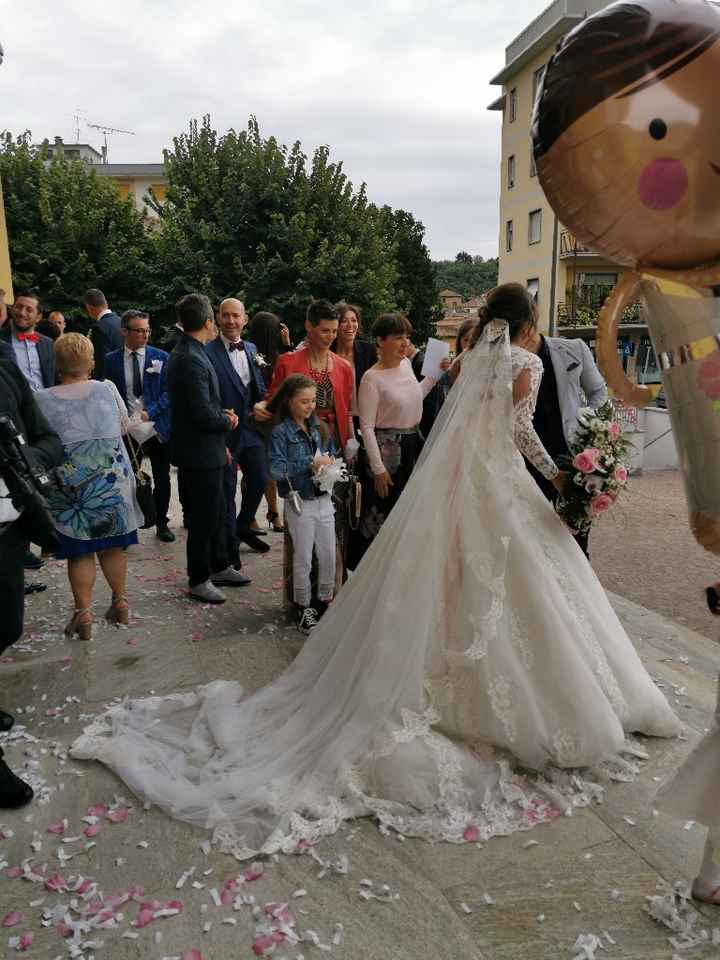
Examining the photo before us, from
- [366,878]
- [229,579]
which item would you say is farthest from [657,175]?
[229,579]

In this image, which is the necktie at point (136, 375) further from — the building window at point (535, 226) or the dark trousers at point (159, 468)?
the building window at point (535, 226)

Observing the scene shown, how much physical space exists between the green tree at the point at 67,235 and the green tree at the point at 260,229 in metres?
1.93

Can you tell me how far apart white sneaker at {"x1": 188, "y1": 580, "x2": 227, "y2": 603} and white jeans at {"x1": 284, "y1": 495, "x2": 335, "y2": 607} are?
806 millimetres

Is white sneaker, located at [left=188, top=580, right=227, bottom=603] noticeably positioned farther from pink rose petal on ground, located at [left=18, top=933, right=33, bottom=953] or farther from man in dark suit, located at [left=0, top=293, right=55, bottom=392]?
pink rose petal on ground, located at [left=18, top=933, right=33, bottom=953]

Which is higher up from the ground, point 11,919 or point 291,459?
point 291,459

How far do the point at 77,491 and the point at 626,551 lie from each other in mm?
4713

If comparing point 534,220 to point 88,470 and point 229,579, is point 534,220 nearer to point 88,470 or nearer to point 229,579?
point 229,579

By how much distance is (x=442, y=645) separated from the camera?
2.81 m

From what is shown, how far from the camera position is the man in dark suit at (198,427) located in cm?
470

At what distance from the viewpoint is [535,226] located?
2975 centimetres

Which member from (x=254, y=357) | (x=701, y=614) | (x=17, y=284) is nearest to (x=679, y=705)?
(x=701, y=614)

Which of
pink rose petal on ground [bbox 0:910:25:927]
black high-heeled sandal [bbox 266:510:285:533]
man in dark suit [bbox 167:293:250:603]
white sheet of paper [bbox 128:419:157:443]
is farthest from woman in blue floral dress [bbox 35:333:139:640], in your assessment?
black high-heeled sandal [bbox 266:510:285:533]

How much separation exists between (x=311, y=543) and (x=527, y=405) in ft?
5.98

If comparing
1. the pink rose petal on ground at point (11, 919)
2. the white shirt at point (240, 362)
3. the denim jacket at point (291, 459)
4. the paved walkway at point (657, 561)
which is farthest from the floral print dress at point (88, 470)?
the paved walkway at point (657, 561)
